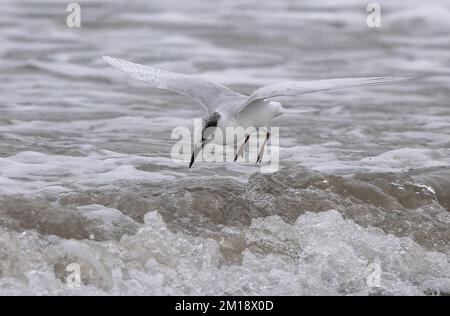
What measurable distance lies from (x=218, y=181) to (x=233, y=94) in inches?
31.9

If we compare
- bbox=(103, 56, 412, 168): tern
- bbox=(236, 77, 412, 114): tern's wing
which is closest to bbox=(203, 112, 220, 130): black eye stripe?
bbox=(103, 56, 412, 168): tern

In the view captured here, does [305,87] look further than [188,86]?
No

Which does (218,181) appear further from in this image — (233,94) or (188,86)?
(188,86)

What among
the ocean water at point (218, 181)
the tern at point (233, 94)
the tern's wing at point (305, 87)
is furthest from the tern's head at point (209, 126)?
the ocean water at point (218, 181)

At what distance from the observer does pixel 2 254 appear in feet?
18.8

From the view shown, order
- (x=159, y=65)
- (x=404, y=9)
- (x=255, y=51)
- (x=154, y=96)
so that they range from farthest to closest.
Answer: (x=404, y=9)
(x=255, y=51)
(x=159, y=65)
(x=154, y=96)

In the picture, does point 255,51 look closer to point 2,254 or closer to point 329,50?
point 329,50

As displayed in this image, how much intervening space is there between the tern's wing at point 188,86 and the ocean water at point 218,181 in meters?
0.62

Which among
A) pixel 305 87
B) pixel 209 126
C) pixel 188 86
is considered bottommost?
pixel 209 126

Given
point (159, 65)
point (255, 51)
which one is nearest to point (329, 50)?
point (255, 51)

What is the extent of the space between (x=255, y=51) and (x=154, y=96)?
3.16 meters

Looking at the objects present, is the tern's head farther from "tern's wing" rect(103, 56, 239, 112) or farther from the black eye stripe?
"tern's wing" rect(103, 56, 239, 112)

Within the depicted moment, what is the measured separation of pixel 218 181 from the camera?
724 cm

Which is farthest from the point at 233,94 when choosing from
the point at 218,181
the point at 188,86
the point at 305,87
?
the point at 305,87
